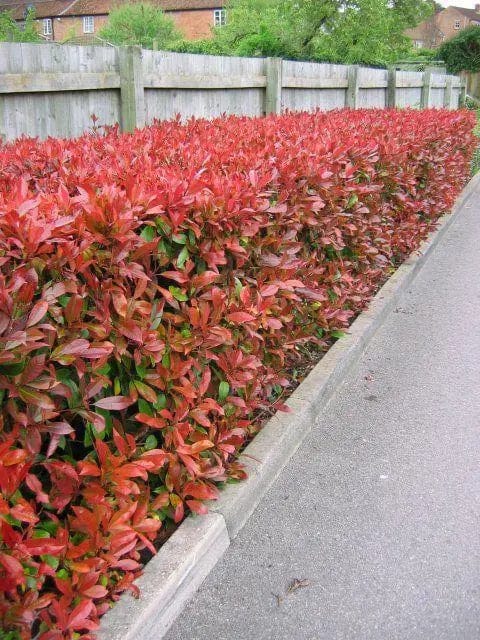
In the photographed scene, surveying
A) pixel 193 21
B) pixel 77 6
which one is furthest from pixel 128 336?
pixel 77 6

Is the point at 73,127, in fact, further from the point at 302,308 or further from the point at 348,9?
the point at 348,9

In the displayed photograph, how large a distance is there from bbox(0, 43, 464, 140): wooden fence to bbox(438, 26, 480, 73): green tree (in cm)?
3222

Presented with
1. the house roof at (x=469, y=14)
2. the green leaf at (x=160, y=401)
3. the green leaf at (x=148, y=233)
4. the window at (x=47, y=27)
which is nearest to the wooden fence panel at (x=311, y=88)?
the green leaf at (x=148, y=233)

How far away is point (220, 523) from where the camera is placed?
9.53 ft

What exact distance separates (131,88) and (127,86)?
4cm

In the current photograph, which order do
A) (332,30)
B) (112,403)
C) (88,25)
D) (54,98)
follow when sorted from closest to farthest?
(112,403) → (54,98) → (332,30) → (88,25)

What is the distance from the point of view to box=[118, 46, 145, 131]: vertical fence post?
694 centimetres

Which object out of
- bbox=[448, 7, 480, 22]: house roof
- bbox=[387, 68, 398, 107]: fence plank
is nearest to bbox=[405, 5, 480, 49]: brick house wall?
bbox=[448, 7, 480, 22]: house roof

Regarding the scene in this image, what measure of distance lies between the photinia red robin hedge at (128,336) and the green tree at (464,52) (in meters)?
40.1

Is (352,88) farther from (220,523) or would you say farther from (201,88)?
(220,523)

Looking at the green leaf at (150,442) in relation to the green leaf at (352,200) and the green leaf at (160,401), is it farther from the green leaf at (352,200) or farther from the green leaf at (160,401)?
the green leaf at (352,200)

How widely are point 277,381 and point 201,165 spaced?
50.1 inches

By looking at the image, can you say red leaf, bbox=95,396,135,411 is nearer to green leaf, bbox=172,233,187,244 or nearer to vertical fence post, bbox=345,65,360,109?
green leaf, bbox=172,233,187,244

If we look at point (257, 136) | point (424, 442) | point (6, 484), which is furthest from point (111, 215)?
point (257, 136)
